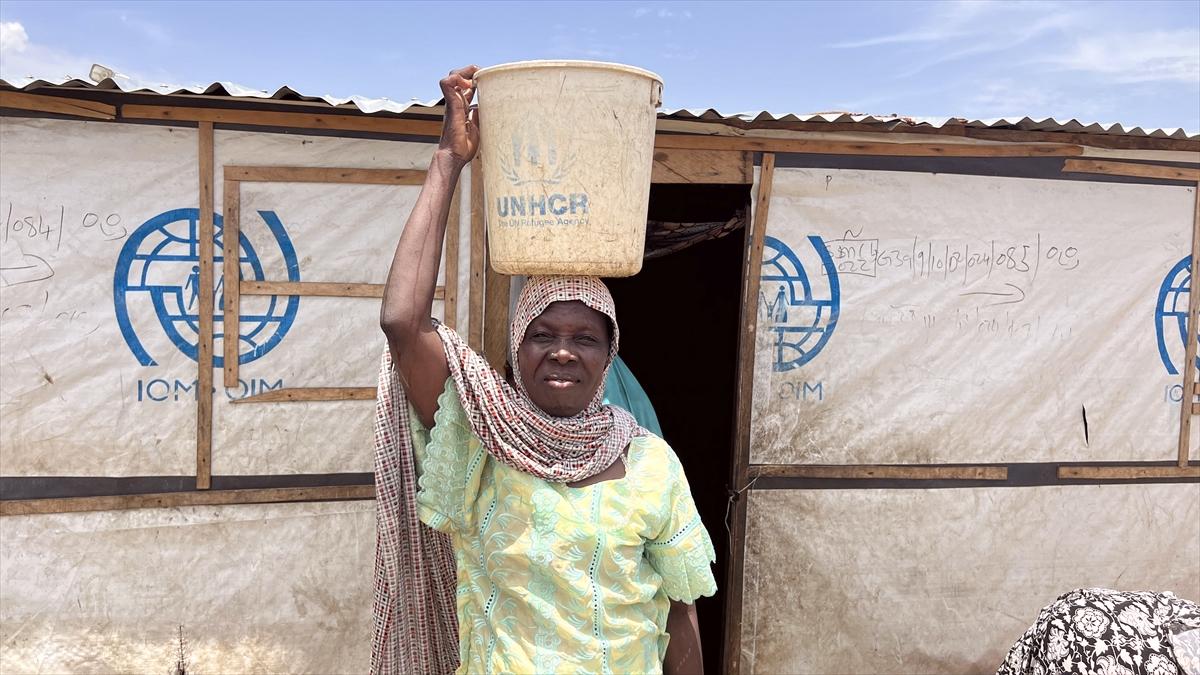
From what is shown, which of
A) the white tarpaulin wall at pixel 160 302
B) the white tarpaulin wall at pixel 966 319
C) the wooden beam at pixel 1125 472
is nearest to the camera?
the white tarpaulin wall at pixel 160 302

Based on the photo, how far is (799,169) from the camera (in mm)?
3584

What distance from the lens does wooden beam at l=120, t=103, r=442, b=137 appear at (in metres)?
3.16

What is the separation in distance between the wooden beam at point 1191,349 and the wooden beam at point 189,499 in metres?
3.86

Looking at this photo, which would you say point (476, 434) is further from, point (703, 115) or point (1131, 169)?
point (1131, 169)

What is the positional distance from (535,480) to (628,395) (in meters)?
1.52

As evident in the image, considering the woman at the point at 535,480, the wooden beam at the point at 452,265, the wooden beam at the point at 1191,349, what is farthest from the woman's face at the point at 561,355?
the wooden beam at the point at 1191,349

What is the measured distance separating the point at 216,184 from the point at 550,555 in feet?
7.58

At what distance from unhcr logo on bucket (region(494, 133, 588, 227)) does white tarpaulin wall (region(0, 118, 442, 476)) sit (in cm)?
169

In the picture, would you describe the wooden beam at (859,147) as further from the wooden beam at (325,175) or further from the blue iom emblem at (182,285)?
the blue iom emblem at (182,285)

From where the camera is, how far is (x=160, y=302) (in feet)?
10.6

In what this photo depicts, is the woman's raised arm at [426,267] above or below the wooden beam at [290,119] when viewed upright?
below

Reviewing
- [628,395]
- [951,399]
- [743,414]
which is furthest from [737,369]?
[951,399]

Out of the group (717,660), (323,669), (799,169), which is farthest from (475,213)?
(717,660)

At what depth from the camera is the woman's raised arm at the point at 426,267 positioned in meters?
1.70
